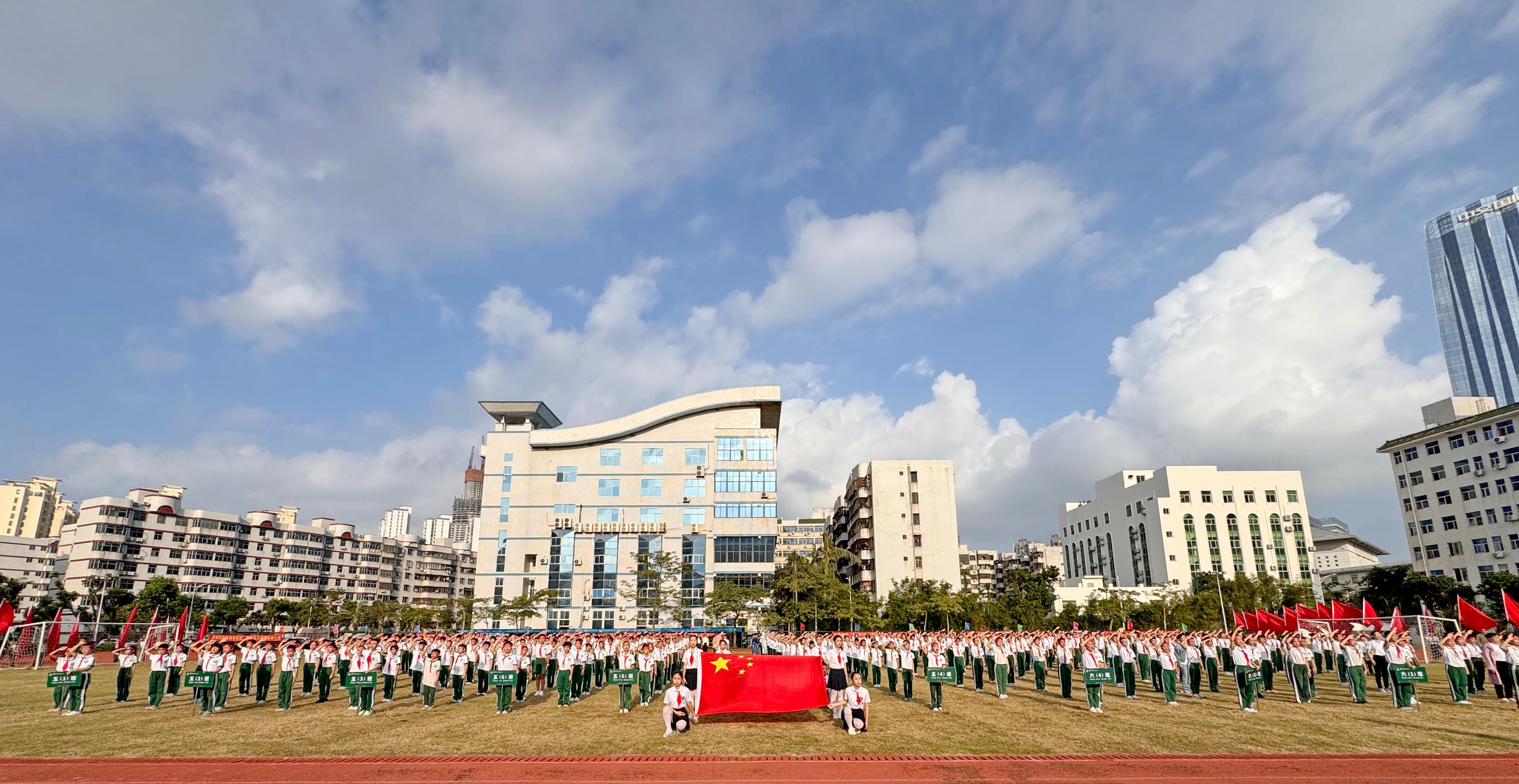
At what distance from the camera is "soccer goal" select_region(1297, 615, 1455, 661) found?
2773cm

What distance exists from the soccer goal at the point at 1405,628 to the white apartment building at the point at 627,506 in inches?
1767

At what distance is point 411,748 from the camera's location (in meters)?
14.4

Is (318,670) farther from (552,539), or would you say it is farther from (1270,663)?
(552,539)

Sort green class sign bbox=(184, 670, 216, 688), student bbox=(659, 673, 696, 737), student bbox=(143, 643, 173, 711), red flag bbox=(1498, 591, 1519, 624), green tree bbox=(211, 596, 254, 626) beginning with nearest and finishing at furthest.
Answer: student bbox=(659, 673, 696, 737), green class sign bbox=(184, 670, 216, 688), student bbox=(143, 643, 173, 711), red flag bbox=(1498, 591, 1519, 624), green tree bbox=(211, 596, 254, 626)

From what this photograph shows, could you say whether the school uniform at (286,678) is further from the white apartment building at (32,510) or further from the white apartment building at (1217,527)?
the white apartment building at (32,510)

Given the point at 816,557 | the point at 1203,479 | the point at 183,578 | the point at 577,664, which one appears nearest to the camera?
the point at 577,664

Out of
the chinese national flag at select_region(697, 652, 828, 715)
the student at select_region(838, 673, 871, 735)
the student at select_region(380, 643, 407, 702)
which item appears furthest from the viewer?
the student at select_region(380, 643, 407, 702)

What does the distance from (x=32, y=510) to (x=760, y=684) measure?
144m

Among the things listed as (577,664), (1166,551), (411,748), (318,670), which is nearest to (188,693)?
(318,670)

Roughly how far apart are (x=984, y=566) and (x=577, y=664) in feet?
388

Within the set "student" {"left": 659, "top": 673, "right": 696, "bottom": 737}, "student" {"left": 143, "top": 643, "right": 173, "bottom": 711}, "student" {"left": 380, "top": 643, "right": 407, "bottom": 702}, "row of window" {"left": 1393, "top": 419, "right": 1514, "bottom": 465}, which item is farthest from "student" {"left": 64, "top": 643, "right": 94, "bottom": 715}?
"row of window" {"left": 1393, "top": 419, "right": 1514, "bottom": 465}

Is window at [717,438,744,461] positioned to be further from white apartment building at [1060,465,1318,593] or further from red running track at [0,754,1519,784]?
red running track at [0,754,1519,784]

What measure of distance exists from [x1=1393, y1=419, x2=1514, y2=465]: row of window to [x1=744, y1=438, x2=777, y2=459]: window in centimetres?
5140

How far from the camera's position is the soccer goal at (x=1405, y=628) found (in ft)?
91.0
